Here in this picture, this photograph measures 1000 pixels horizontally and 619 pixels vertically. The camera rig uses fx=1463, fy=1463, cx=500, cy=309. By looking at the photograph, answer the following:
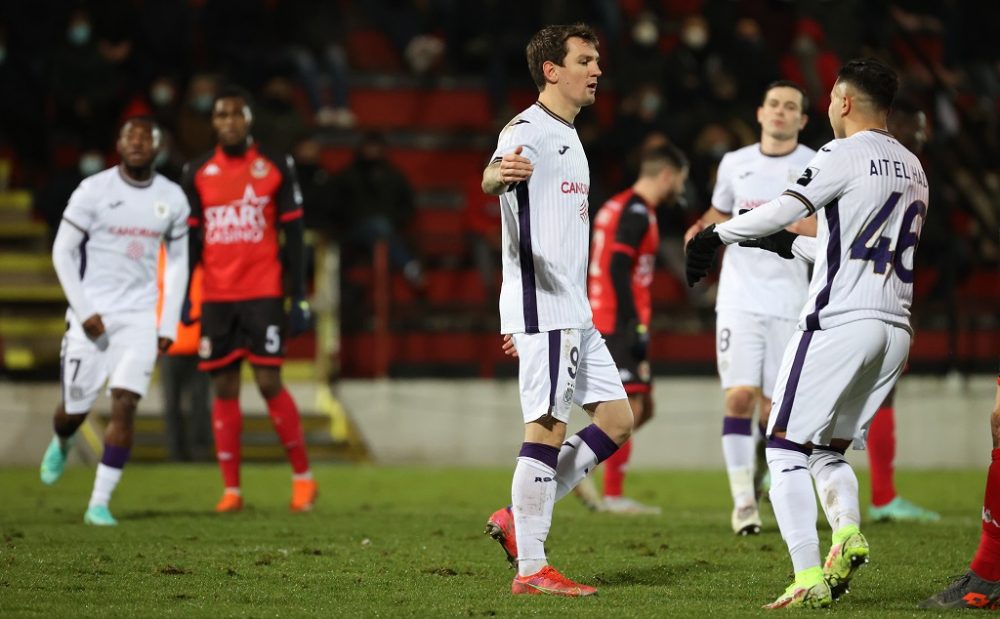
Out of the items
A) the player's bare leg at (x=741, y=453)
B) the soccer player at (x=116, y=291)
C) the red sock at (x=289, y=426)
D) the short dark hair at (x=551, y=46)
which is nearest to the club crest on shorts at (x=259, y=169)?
the soccer player at (x=116, y=291)

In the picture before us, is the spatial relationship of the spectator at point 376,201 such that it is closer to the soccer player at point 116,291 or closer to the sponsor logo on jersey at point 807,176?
the soccer player at point 116,291

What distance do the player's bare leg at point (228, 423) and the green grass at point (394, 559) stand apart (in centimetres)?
25

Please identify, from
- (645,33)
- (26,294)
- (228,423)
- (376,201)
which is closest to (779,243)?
(228,423)

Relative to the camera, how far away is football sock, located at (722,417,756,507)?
8484 millimetres

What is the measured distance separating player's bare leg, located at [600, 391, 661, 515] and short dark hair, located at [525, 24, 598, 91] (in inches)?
168

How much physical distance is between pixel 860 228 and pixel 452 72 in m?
14.1

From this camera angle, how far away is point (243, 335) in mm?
9820

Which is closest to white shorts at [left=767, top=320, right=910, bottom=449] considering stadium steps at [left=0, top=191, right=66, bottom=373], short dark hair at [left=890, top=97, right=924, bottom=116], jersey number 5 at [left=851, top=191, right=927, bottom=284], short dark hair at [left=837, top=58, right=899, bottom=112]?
jersey number 5 at [left=851, top=191, right=927, bottom=284]

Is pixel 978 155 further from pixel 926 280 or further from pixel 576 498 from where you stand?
pixel 576 498

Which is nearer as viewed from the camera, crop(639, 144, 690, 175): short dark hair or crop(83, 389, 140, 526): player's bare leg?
crop(83, 389, 140, 526): player's bare leg

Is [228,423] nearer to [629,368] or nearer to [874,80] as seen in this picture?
[629,368]

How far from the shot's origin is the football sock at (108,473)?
8.94 meters

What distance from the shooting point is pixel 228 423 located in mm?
9891

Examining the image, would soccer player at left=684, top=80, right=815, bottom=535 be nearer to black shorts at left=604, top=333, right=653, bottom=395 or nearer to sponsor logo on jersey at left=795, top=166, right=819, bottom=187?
black shorts at left=604, top=333, right=653, bottom=395
